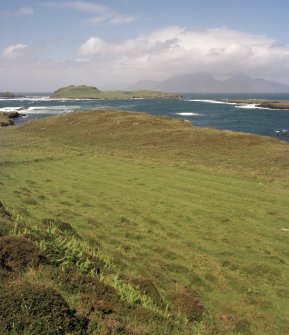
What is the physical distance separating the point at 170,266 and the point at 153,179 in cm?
2348

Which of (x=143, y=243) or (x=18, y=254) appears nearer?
(x=18, y=254)

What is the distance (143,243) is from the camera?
24.3 m

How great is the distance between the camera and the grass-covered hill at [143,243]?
1277 cm

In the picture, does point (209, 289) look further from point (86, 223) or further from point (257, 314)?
point (86, 223)

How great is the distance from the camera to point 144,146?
2847 inches

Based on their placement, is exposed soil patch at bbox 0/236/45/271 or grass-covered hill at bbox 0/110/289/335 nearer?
grass-covered hill at bbox 0/110/289/335

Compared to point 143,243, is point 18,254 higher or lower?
higher

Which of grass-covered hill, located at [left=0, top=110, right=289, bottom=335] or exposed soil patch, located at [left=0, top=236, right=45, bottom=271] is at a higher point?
exposed soil patch, located at [left=0, top=236, right=45, bottom=271]

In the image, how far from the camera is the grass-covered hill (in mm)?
12773

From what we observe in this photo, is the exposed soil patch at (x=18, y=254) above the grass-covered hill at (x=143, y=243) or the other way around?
above

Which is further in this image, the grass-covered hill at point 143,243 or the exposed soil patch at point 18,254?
the exposed soil patch at point 18,254

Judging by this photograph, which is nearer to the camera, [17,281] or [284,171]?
[17,281]

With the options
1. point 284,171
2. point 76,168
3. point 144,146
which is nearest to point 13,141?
point 144,146

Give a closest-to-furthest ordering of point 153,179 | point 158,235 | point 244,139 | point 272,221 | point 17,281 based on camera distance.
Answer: point 17,281
point 158,235
point 272,221
point 153,179
point 244,139
